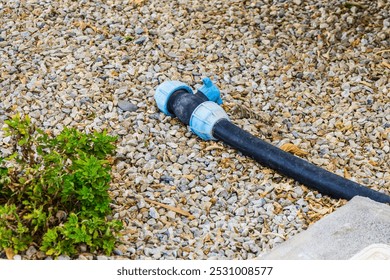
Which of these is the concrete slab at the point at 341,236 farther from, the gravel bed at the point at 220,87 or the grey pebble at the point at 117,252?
the grey pebble at the point at 117,252

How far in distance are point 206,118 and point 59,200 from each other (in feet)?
3.13

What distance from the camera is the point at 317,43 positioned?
4.70 metres

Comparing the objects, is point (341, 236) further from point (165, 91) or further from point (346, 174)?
point (165, 91)

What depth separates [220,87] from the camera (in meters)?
4.32

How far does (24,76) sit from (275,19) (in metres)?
1.68

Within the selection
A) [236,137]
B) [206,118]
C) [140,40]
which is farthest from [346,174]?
[140,40]

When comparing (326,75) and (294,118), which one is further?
(326,75)

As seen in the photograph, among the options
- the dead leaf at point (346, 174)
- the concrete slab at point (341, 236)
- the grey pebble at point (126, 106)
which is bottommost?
the dead leaf at point (346, 174)

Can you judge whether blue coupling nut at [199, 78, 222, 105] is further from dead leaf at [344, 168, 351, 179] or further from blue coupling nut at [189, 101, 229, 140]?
dead leaf at [344, 168, 351, 179]

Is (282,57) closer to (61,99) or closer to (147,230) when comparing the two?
(61,99)

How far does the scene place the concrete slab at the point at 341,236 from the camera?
288 cm

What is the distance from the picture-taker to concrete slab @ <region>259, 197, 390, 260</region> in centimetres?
288

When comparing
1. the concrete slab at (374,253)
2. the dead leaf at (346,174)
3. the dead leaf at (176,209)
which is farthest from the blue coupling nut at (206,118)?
the concrete slab at (374,253)

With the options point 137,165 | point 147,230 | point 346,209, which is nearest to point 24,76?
point 137,165
